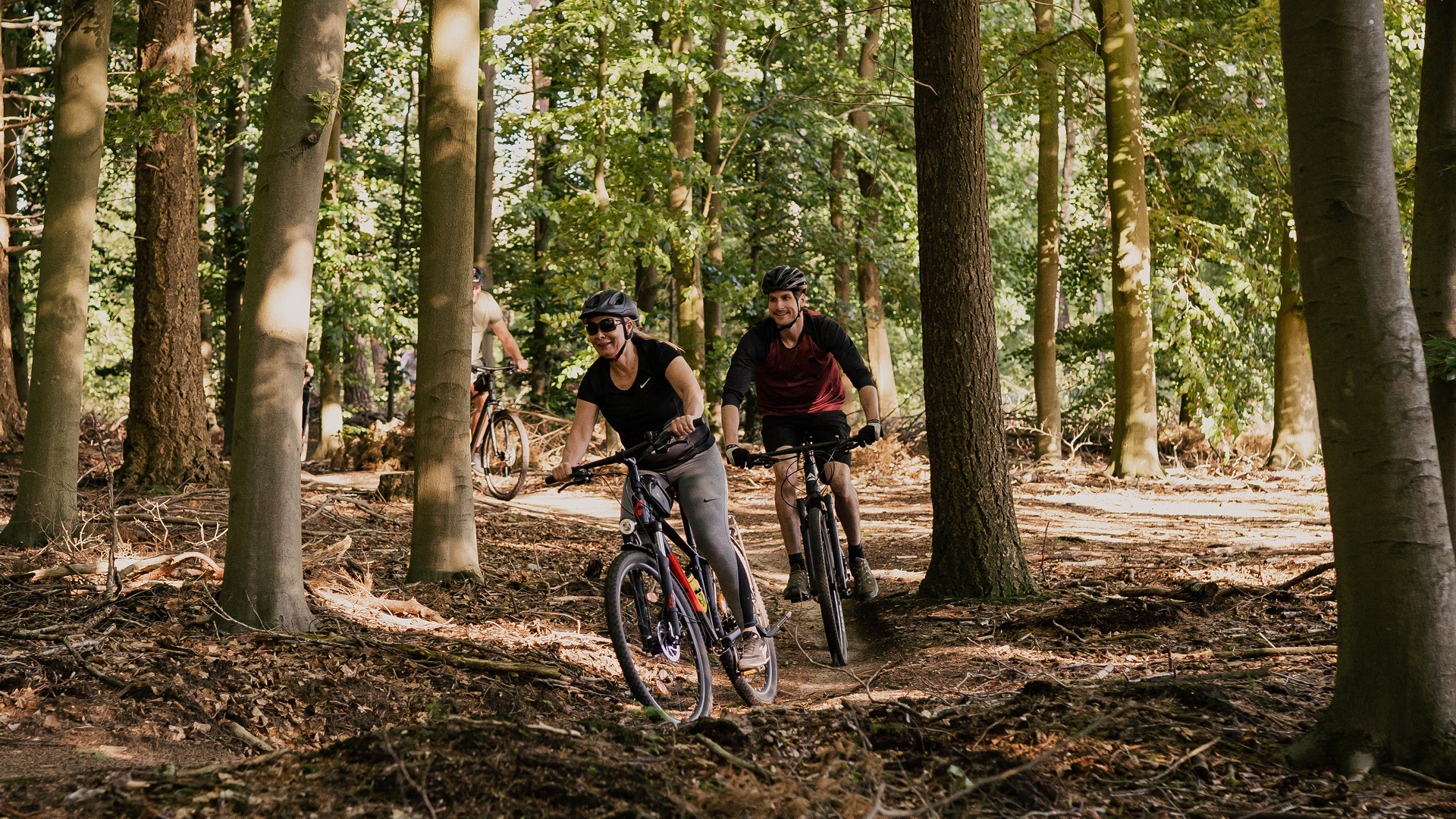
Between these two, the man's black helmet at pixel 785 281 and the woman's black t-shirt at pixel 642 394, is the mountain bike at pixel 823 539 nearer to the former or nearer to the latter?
the woman's black t-shirt at pixel 642 394

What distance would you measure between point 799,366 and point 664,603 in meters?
2.27

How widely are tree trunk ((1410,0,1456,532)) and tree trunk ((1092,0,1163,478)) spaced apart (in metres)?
9.89

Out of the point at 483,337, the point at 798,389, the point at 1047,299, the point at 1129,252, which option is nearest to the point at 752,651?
the point at 798,389

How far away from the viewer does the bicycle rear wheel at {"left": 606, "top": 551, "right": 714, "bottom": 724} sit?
15.0 feet

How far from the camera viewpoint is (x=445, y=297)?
7.26 m

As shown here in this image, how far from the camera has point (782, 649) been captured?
6.96 m

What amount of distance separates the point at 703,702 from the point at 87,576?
13.8 feet

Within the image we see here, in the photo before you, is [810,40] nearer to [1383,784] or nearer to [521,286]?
[521,286]

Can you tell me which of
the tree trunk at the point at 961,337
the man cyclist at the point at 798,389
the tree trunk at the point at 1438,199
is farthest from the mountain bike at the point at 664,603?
the tree trunk at the point at 1438,199

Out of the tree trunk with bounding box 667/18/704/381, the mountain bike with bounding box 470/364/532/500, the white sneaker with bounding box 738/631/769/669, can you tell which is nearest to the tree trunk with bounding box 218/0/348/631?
the white sneaker with bounding box 738/631/769/669

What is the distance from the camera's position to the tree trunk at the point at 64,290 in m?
7.68

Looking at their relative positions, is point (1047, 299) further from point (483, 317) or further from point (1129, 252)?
point (483, 317)

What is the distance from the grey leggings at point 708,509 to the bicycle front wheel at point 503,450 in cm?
702

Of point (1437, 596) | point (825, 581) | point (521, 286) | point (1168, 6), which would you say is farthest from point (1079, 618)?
point (521, 286)
